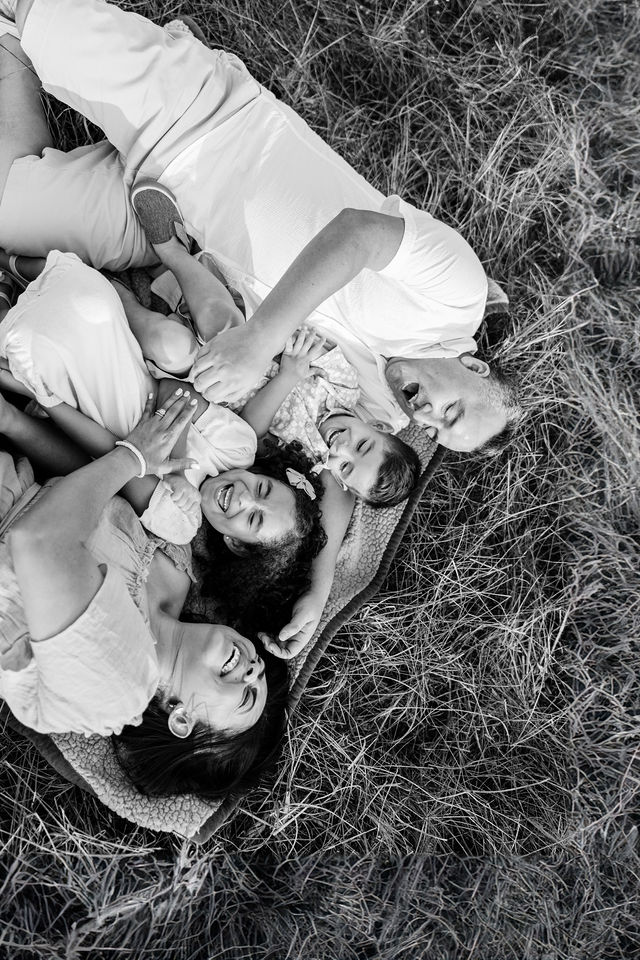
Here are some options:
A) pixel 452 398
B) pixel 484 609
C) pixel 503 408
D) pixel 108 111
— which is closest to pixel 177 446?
pixel 452 398

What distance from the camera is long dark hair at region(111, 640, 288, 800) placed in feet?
7.59

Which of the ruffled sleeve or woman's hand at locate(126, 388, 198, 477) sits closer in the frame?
the ruffled sleeve

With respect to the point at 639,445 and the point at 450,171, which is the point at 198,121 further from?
A: the point at 639,445

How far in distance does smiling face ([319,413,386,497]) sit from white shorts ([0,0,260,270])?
1005 millimetres

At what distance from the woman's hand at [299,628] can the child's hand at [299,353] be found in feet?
2.81

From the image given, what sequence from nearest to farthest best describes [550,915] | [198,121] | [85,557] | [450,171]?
[85,557]
[198,121]
[550,915]
[450,171]

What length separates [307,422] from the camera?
265cm

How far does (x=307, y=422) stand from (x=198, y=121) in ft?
3.66

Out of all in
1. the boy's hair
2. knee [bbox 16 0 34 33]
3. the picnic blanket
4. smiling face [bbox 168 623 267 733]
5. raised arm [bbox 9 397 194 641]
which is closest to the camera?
raised arm [bbox 9 397 194 641]

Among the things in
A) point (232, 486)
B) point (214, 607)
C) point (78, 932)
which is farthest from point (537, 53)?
point (78, 932)

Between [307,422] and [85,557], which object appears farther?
[307,422]

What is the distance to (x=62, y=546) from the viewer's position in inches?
72.4

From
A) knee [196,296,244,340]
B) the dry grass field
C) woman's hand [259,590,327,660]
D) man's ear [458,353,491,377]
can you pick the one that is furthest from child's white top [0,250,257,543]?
the dry grass field

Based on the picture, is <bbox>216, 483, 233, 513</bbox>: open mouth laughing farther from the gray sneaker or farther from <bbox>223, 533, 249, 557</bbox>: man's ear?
the gray sneaker
